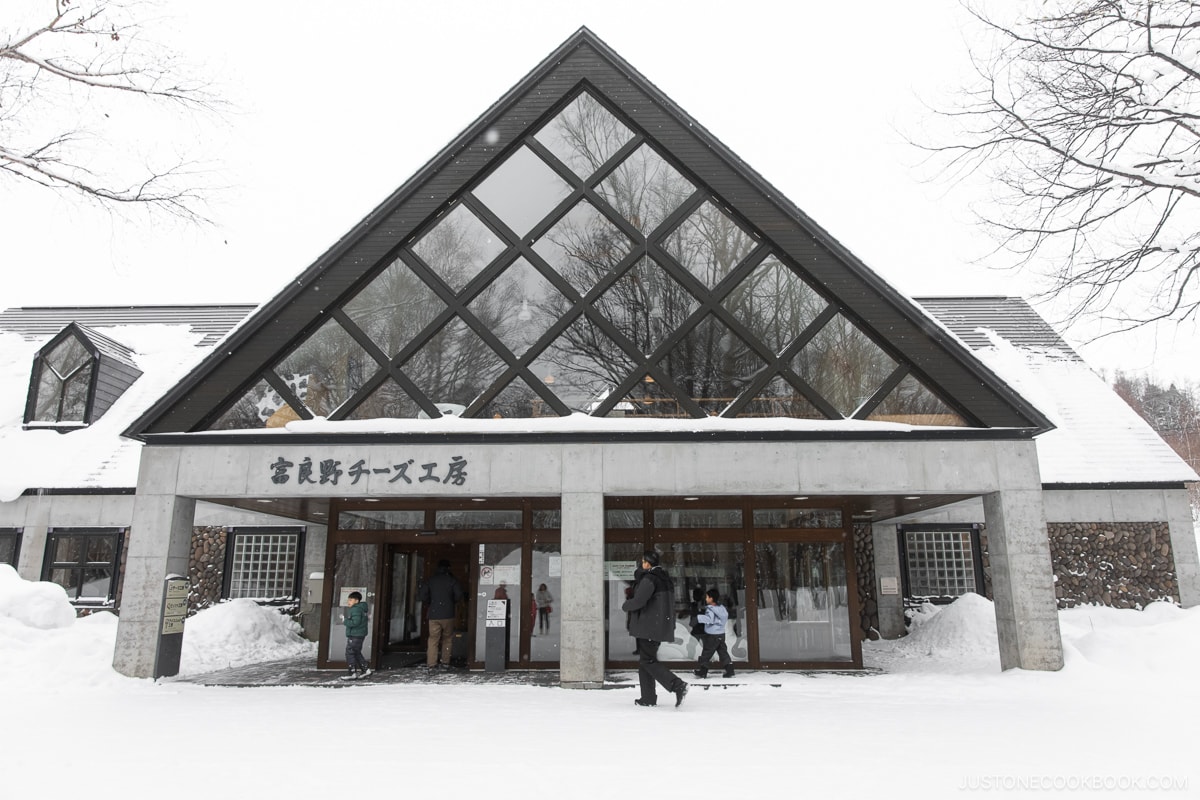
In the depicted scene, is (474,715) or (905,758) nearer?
(905,758)

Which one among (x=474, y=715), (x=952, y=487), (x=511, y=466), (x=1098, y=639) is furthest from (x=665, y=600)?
(x=1098, y=639)

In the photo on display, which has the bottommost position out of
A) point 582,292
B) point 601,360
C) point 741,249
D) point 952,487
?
point 952,487

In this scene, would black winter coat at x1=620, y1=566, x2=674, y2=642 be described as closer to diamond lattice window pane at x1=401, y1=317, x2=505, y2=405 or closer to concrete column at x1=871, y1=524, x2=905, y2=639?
diamond lattice window pane at x1=401, y1=317, x2=505, y2=405

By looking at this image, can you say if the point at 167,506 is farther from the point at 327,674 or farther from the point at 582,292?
the point at 582,292

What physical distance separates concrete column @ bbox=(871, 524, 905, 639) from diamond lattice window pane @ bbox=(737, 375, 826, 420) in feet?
25.7

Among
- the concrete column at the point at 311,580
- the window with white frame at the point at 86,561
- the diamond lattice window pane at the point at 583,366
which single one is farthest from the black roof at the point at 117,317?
the diamond lattice window pane at the point at 583,366

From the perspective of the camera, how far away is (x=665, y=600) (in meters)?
9.52

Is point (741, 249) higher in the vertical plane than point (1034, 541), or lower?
higher

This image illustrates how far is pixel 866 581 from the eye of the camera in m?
18.1

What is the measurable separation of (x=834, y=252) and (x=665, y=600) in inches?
255

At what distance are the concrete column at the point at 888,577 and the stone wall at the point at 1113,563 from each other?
3.47 m

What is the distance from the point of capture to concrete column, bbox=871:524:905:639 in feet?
57.8

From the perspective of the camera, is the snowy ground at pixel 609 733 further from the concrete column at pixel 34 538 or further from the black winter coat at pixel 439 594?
the concrete column at pixel 34 538

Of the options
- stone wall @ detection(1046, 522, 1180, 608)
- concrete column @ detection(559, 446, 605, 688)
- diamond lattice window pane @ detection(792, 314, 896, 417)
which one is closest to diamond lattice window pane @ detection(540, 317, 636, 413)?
concrete column @ detection(559, 446, 605, 688)
